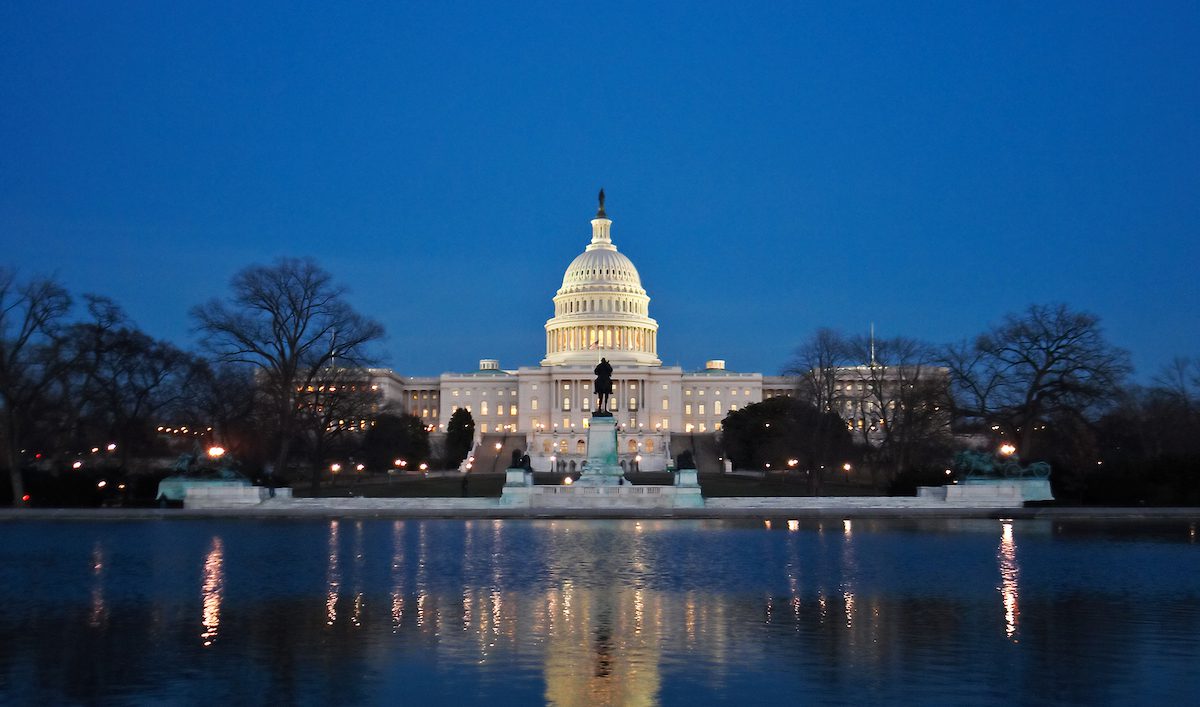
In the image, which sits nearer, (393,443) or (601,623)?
(601,623)

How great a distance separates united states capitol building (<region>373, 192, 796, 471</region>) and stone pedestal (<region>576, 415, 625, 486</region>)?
82.7 meters

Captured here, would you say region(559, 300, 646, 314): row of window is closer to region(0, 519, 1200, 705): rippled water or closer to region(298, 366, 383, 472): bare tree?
region(298, 366, 383, 472): bare tree

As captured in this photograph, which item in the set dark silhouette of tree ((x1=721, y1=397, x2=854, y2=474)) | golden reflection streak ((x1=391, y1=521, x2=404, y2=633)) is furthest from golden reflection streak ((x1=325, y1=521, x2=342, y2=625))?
dark silhouette of tree ((x1=721, y1=397, x2=854, y2=474))

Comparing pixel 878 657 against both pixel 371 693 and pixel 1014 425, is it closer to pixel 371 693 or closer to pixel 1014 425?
pixel 371 693

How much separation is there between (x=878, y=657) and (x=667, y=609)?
4.19m

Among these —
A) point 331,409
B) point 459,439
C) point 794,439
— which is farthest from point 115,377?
point 459,439

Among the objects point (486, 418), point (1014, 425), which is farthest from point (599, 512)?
point (486, 418)

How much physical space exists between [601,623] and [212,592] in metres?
6.73

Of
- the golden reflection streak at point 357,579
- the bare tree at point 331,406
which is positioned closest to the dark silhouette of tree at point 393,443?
the bare tree at point 331,406

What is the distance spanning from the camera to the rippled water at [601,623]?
38.6ft

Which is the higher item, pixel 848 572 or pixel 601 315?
pixel 601 315

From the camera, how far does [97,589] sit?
63.8 ft

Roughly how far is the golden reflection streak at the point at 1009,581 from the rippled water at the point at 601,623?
0.21ft

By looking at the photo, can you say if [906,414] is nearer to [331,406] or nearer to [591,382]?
[331,406]
